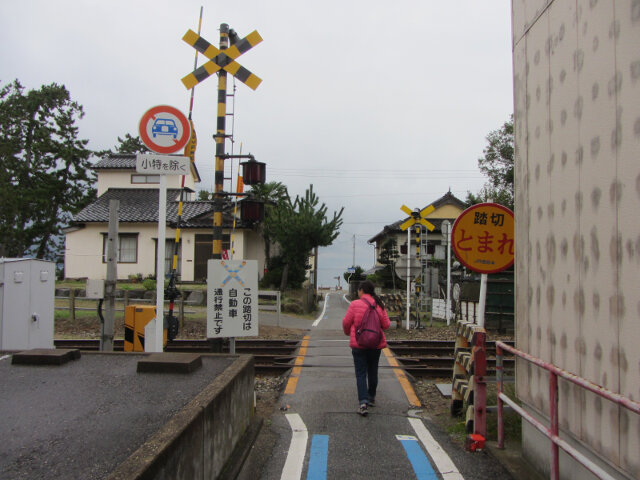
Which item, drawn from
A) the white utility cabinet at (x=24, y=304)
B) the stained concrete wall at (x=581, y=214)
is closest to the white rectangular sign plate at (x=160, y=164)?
the white utility cabinet at (x=24, y=304)

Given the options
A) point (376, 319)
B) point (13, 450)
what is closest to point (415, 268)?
point (376, 319)

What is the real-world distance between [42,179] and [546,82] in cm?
3999

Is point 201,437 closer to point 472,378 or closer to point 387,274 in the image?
point 472,378

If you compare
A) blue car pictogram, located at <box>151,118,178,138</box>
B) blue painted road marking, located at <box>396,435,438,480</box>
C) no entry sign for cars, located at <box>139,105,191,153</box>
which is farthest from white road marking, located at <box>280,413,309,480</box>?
blue car pictogram, located at <box>151,118,178,138</box>

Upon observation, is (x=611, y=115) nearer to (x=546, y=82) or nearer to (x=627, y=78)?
(x=627, y=78)

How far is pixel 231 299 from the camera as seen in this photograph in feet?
22.6

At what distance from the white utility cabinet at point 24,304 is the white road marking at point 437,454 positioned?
18.5 feet

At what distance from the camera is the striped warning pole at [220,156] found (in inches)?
293

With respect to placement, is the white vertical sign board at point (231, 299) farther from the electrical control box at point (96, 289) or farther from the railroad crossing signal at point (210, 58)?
the railroad crossing signal at point (210, 58)

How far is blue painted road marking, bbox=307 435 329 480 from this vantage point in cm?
423

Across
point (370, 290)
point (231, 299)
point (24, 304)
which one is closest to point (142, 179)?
point (24, 304)

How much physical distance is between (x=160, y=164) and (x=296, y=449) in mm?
3470

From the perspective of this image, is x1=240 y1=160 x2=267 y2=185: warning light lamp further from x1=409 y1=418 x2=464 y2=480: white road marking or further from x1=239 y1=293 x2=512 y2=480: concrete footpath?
x1=409 y1=418 x2=464 y2=480: white road marking

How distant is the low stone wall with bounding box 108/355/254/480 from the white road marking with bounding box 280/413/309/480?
49 centimetres
